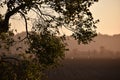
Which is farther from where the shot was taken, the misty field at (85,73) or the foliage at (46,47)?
the misty field at (85,73)

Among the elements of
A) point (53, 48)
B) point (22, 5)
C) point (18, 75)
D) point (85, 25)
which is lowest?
point (18, 75)

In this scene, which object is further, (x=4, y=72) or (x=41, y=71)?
(x=41, y=71)

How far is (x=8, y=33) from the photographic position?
58.5ft

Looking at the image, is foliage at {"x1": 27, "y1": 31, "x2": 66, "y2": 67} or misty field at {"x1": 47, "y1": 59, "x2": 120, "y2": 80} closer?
foliage at {"x1": 27, "y1": 31, "x2": 66, "y2": 67}

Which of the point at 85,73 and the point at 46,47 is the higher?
the point at 46,47

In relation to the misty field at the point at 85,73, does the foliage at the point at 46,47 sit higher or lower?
higher

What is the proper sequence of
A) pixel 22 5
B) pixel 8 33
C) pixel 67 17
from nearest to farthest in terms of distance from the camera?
pixel 22 5 < pixel 67 17 < pixel 8 33

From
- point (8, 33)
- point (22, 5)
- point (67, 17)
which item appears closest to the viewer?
point (22, 5)

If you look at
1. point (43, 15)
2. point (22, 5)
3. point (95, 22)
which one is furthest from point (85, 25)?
point (22, 5)

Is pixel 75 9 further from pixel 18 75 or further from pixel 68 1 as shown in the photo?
pixel 18 75

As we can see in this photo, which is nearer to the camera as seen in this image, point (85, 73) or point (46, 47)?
point (46, 47)

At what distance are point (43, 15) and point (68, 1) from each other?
2194mm

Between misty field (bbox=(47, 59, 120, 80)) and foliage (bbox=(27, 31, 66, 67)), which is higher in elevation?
foliage (bbox=(27, 31, 66, 67))

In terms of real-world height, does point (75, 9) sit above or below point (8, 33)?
above
